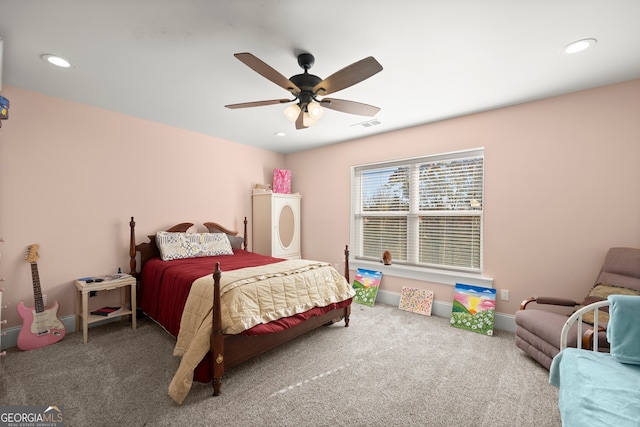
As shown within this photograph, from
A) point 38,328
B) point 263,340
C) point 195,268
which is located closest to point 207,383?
point 263,340

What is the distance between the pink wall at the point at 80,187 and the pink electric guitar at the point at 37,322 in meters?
0.13

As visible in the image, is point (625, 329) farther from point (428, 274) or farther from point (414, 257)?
point (414, 257)

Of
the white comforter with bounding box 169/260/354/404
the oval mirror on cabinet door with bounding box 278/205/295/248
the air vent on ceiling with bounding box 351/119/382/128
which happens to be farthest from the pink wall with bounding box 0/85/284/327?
the air vent on ceiling with bounding box 351/119/382/128

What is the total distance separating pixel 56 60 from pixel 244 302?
7.88 feet

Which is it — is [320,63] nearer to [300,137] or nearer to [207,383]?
[300,137]

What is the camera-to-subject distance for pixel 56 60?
2162mm

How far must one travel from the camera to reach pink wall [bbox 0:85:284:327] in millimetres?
2643

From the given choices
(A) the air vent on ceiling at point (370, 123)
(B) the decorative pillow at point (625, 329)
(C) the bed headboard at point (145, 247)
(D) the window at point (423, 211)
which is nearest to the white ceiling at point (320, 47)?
(A) the air vent on ceiling at point (370, 123)

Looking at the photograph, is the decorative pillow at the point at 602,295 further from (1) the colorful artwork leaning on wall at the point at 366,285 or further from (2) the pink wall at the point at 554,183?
(1) the colorful artwork leaning on wall at the point at 366,285

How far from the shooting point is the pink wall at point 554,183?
247 centimetres

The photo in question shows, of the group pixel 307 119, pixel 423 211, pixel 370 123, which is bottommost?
pixel 423 211

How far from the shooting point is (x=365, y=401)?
6.13ft

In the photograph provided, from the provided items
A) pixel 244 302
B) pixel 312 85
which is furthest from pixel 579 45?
pixel 244 302

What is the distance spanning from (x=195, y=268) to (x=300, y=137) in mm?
2380
